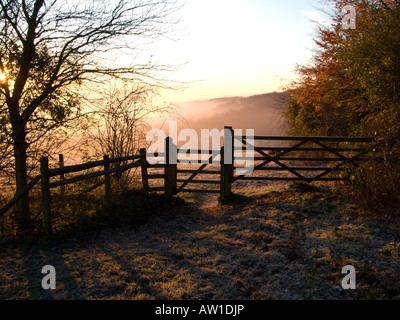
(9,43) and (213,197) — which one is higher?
(9,43)

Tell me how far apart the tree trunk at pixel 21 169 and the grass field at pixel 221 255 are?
1198 mm

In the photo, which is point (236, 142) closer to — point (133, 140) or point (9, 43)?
point (133, 140)

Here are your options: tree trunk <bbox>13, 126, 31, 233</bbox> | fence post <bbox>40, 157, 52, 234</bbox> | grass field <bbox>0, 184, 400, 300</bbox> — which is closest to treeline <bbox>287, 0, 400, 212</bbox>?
grass field <bbox>0, 184, 400, 300</bbox>

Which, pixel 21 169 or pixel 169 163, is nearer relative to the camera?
pixel 21 169

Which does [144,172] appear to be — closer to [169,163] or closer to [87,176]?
[169,163]

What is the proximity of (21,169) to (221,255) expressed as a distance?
590 cm

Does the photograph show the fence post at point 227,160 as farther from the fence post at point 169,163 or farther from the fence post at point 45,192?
the fence post at point 45,192

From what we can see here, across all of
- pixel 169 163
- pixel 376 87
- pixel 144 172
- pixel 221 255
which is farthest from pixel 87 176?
pixel 376 87

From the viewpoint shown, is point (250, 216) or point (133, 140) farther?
point (133, 140)

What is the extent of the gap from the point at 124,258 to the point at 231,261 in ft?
6.73

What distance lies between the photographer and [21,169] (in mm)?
8117
